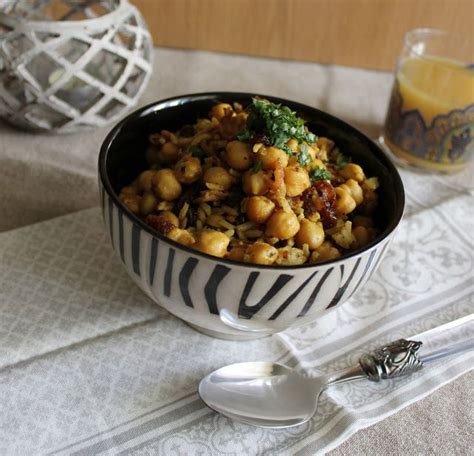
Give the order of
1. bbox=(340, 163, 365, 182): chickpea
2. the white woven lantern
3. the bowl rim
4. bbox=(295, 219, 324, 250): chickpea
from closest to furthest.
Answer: the bowl rim → bbox=(295, 219, 324, 250): chickpea → bbox=(340, 163, 365, 182): chickpea → the white woven lantern

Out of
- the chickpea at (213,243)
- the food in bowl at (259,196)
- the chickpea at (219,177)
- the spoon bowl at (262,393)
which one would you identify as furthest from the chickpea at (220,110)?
the spoon bowl at (262,393)

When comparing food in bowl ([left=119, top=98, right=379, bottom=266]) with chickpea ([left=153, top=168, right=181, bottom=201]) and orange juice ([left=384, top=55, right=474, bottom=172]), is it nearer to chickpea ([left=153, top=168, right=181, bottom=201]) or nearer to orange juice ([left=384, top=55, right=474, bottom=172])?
chickpea ([left=153, top=168, right=181, bottom=201])

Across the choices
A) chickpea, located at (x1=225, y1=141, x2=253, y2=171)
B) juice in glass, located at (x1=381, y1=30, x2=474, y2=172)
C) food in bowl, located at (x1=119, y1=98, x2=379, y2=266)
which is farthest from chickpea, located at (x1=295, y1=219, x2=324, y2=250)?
juice in glass, located at (x1=381, y1=30, x2=474, y2=172)

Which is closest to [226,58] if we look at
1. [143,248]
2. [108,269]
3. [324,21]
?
[324,21]

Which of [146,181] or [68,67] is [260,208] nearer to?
[146,181]

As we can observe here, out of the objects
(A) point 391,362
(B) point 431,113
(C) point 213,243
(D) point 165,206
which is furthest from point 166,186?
(B) point 431,113

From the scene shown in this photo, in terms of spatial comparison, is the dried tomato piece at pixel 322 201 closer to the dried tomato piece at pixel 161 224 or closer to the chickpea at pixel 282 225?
the chickpea at pixel 282 225

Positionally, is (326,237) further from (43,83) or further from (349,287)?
(43,83)
